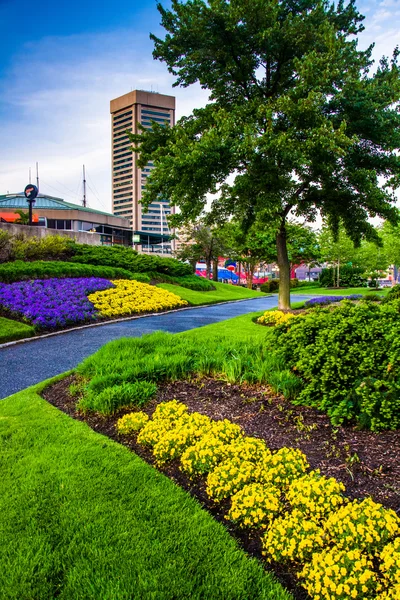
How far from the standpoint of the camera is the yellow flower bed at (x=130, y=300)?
39.2 feet

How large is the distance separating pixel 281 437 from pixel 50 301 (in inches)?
363

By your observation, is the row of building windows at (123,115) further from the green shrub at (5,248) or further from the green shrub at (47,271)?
the green shrub at (47,271)

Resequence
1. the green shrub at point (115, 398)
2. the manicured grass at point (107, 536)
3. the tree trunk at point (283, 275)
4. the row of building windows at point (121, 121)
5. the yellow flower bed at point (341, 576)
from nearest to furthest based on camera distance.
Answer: the yellow flower bed at point (341, 576) → the manicured grass at point (107, 536) → the green shrub at point (115, 398) → the tree trunk at point (283, 275) → the row of building windows at point (121, 121)

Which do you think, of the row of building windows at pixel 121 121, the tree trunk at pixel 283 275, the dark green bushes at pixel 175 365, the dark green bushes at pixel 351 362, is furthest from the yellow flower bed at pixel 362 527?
the row of building windows at pixel 121 121

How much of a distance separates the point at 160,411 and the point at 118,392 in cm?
62

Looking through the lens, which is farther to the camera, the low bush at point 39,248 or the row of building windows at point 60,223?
the row of building windows at point 60,223

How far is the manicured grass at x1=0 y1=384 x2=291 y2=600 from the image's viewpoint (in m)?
1.85

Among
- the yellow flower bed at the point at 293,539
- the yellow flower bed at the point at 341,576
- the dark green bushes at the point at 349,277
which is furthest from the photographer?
the dark green bushes at the point at 349,277

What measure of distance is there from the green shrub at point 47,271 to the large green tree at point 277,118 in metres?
4.74

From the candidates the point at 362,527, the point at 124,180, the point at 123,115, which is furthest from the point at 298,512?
the point at 124,180

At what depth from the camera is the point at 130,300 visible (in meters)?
13.1

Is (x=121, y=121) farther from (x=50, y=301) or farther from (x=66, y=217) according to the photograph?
(x=50, y=301)

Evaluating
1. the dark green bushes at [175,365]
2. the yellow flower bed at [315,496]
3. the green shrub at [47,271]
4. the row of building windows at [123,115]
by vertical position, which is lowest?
the yellow flower bed at [315,496]

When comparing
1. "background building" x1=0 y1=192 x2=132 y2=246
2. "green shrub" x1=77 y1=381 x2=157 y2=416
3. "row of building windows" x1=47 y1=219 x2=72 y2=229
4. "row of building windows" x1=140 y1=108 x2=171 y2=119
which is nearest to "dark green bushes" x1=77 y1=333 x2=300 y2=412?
"green shrub" x1=77 y1=381 x2=157 y2=416
